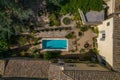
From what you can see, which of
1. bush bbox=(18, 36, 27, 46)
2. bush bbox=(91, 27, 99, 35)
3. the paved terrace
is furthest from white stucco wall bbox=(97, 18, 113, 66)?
bush bbox=(18, 36, 27, 46)

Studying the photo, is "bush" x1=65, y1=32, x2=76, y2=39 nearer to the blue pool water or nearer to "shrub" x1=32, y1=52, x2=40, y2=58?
the blue pool water

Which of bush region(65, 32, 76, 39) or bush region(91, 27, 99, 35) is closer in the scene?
bush region(91, 27, 99, 35)

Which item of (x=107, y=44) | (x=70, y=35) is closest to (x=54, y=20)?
(x=70, y=35)

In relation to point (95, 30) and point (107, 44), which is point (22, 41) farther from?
point (107, 44)

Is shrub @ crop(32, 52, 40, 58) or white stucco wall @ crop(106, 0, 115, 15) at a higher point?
white stucco wall @ crop(106, 0, 115, 15)

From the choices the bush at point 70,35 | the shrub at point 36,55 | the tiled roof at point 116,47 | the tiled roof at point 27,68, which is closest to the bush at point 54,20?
the bush at point 70,35

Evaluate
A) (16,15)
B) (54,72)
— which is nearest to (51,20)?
(16,15)

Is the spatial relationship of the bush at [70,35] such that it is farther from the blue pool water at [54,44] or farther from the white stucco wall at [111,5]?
the white stucco wall at [111,5]

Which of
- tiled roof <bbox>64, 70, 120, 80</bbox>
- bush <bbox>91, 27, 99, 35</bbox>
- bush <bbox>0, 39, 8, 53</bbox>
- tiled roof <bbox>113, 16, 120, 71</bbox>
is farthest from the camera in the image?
bush <bbox>91, 27, 99, 35</bbox>
